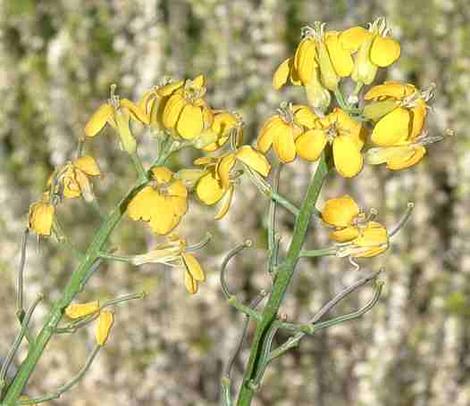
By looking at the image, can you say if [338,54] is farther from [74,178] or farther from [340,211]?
[74,178]

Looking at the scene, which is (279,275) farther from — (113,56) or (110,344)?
(113,56)

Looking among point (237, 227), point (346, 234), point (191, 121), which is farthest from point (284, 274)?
point (237, 227)

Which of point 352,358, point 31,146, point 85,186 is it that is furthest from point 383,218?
point 85,186

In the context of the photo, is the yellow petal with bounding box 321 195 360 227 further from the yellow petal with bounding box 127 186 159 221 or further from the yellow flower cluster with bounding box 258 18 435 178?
the yellow petal with bounding box 127 186 159 221

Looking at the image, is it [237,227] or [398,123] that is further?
[237,227]

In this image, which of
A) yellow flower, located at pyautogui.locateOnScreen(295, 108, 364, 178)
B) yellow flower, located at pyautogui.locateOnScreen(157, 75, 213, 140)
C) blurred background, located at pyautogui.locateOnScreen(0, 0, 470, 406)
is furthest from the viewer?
blurred background, located at pyautogui.locateOnScreen(0, 0, 470, 406)

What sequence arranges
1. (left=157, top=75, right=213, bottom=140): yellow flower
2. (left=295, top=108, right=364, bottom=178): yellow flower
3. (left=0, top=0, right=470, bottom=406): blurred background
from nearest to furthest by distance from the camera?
(left=295, top=108, right=364, bottom=178): yellow flower < (left=157, top=75, right=213, bottom=140): yellow flower < (left=0, top=0, right=470, bottom=406): blurred background

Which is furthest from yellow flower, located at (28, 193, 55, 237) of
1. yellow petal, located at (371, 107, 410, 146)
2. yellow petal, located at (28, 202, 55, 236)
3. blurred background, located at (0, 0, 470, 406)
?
blurred background, located at (0, 0, 470, 406)
